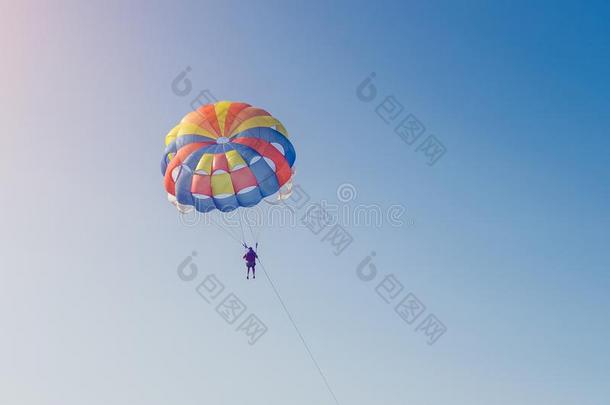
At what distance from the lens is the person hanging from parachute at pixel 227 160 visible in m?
26.2

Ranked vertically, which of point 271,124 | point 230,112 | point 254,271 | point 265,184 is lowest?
point 254,271

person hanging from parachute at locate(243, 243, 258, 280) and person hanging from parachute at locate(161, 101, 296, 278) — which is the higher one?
person hanging from parachute at locate(161, 101, 296, 278)

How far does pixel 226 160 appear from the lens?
26.3 m

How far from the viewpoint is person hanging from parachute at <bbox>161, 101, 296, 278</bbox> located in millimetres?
26234

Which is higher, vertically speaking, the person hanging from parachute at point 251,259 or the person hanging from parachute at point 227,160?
the person hanging from parachute at point 227,160

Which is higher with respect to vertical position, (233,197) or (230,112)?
(230,112)

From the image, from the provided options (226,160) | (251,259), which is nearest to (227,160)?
(226,160)

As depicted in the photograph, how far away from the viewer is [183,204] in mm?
26922

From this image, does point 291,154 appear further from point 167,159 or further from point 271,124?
point 167,159

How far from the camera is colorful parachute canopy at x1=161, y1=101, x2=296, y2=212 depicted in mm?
26234

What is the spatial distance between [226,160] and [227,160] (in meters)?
0.05

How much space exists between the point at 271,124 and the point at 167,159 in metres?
5.33

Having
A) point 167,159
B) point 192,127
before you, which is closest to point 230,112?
point 192,127

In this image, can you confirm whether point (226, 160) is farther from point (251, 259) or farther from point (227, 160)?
point (251, 259)
